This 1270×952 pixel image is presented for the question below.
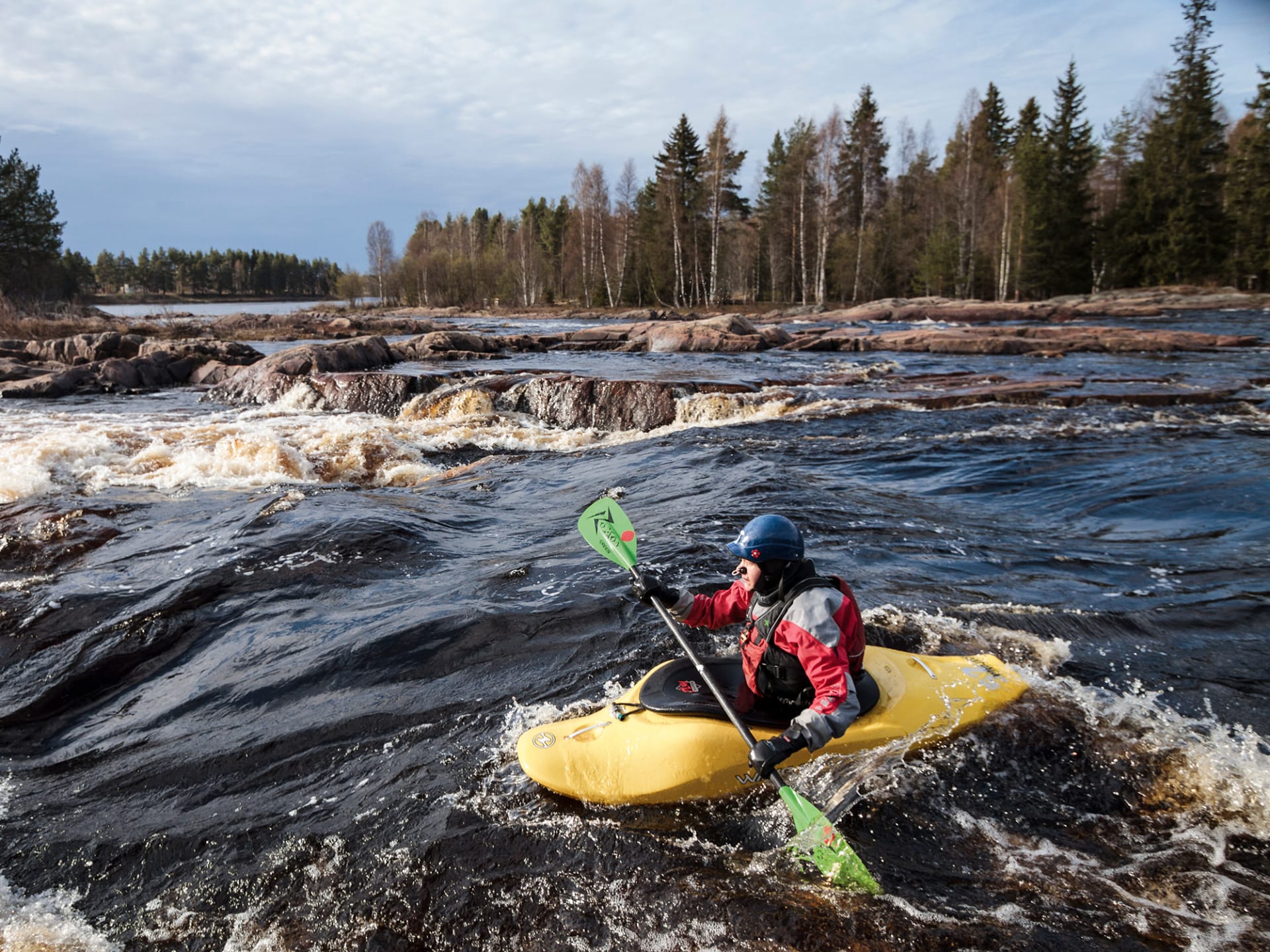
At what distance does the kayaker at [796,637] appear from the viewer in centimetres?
303

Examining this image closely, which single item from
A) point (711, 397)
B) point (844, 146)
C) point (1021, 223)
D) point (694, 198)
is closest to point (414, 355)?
point (711, 397)

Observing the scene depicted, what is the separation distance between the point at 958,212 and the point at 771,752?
4115 cm

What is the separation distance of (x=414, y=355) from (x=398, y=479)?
11.6 meters

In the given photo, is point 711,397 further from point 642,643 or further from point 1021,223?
point 1021,223

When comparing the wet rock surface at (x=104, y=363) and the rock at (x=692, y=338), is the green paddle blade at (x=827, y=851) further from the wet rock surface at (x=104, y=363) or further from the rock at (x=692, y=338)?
the rock at (x=692, y=338)

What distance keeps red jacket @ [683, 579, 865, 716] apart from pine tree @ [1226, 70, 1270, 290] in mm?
36645

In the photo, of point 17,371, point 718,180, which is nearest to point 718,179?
point 718,180

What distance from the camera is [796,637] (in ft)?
Answer: 10.5

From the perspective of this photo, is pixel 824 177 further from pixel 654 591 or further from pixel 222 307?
pixel 222 307

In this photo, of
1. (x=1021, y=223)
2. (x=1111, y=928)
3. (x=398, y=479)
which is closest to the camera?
(x=1111, y=928)

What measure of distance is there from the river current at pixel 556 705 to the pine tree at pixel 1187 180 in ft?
100

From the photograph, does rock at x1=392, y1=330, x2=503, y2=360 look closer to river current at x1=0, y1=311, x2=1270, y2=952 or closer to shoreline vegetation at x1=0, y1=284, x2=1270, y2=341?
river current at x1=0, y1=311, x2=1270, y2=952

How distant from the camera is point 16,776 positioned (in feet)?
11.9

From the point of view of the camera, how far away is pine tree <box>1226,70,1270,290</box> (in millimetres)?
29469
